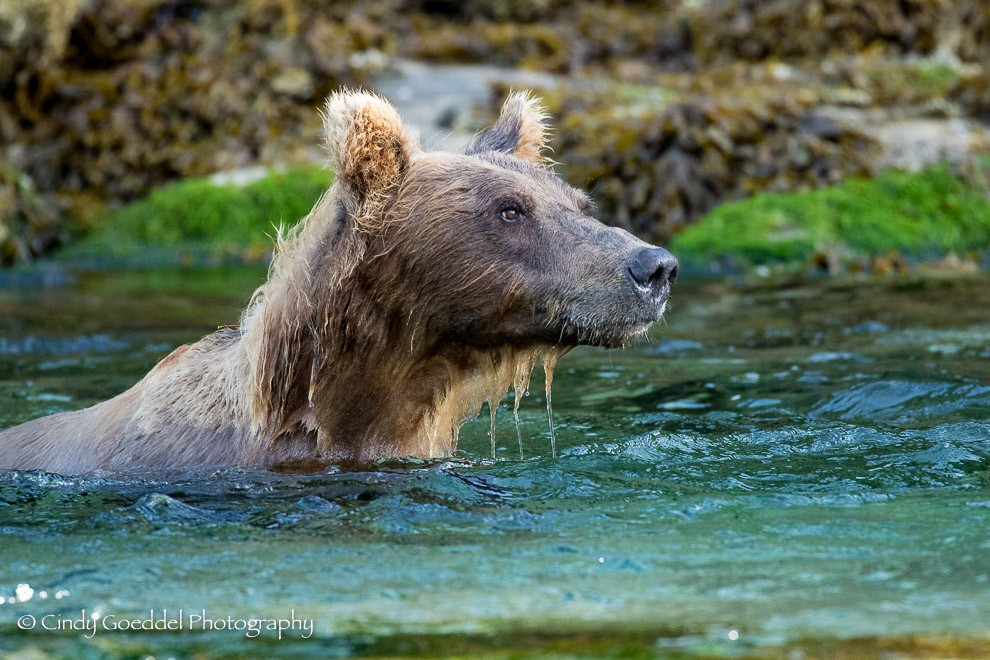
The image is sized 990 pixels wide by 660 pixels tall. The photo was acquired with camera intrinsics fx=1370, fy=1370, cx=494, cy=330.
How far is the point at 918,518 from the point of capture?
5234mm

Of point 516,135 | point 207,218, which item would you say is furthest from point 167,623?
point 207,218

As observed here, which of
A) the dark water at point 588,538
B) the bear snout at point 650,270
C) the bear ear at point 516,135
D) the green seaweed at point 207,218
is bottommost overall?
the dark water at point 588,538

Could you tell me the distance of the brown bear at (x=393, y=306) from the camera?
5.83 meters

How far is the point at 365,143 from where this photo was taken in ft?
19.2

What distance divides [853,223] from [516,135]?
359 inches

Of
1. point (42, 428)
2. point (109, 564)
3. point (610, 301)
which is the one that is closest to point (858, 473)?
point (610, 301)

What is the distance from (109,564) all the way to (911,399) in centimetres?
492

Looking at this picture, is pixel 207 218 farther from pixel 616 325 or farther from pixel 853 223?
pixel 616 325

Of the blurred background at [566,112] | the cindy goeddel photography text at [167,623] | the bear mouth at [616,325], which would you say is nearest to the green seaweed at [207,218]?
the blurred background at [566,112]

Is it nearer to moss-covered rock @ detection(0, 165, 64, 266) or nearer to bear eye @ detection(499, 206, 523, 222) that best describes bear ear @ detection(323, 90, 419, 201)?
bear eye @ detection(499, 206, 523, 222)

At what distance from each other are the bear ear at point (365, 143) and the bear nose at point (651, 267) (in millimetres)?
1144

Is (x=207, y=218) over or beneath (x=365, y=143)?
beneath

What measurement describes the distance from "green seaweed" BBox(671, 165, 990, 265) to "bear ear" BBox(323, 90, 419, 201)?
29.9 feet

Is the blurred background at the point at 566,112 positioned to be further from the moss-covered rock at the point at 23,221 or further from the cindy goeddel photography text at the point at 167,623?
the cindy goeddel photography text at the point at 167,623
